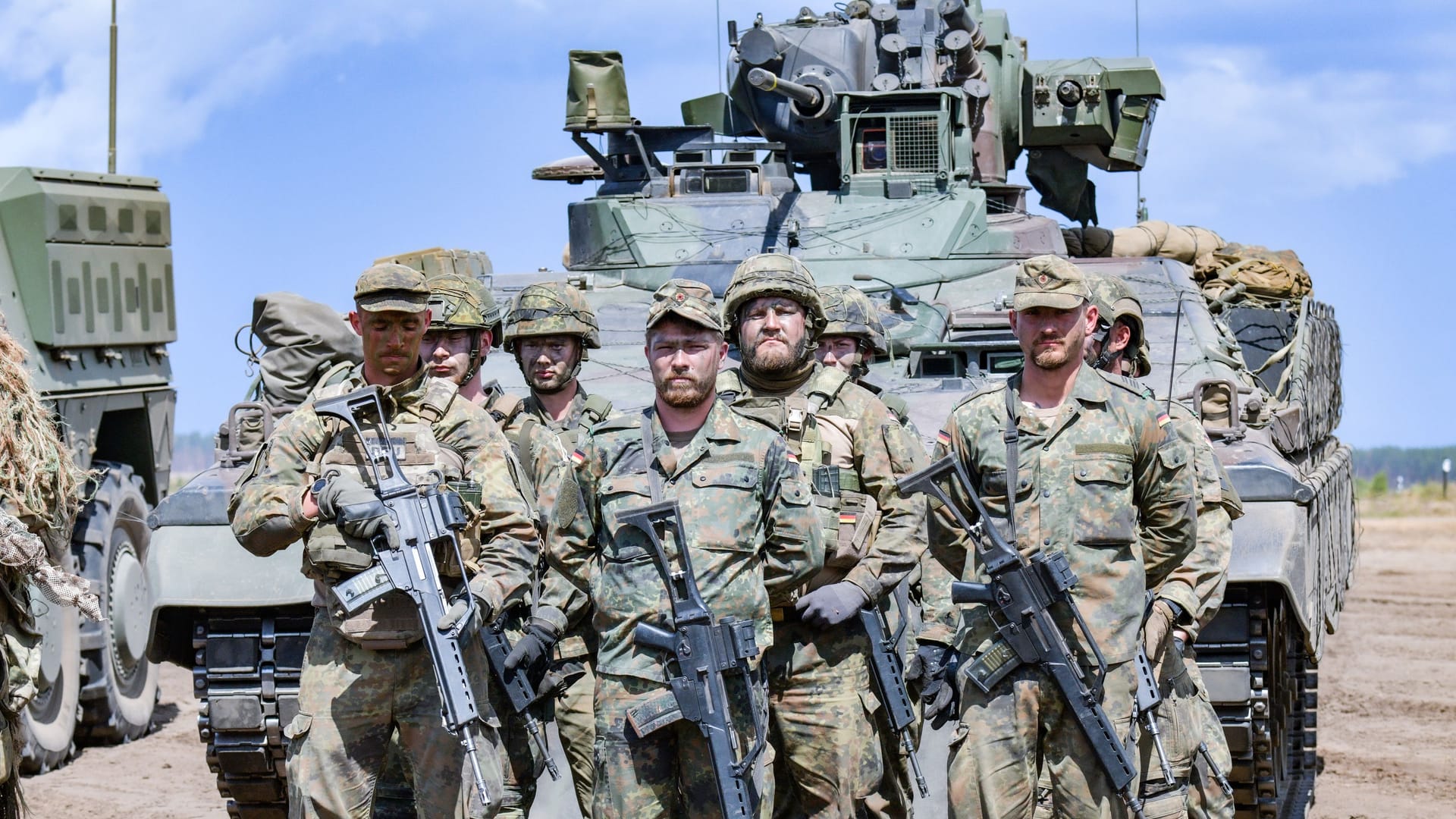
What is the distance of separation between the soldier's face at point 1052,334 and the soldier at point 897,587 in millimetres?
562

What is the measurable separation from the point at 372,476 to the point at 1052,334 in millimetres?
1818

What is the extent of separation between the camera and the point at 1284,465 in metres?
7.15

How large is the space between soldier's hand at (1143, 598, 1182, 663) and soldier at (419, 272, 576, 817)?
1604mm

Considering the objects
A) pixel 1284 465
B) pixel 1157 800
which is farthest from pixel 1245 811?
pixel 1157 800

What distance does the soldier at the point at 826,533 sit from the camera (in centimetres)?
533

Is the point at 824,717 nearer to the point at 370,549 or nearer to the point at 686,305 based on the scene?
the point at 686,305

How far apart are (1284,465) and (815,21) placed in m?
4.64

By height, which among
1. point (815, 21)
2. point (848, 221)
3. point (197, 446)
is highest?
point (815, 21)

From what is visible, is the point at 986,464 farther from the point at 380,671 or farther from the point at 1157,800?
the point at 380,671

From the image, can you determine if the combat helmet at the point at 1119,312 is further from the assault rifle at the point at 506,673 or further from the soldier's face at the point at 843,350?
the assault rifle at the point at 506,673

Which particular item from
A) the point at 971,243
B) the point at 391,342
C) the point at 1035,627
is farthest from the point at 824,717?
the point at 971,243

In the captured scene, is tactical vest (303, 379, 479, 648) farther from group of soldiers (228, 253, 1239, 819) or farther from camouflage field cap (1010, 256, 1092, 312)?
camouflage field cap (1010, 256, 1092, 312)

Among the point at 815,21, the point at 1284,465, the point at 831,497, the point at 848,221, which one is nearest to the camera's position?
the point at 831,497

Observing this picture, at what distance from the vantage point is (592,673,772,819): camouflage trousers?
498 cm
